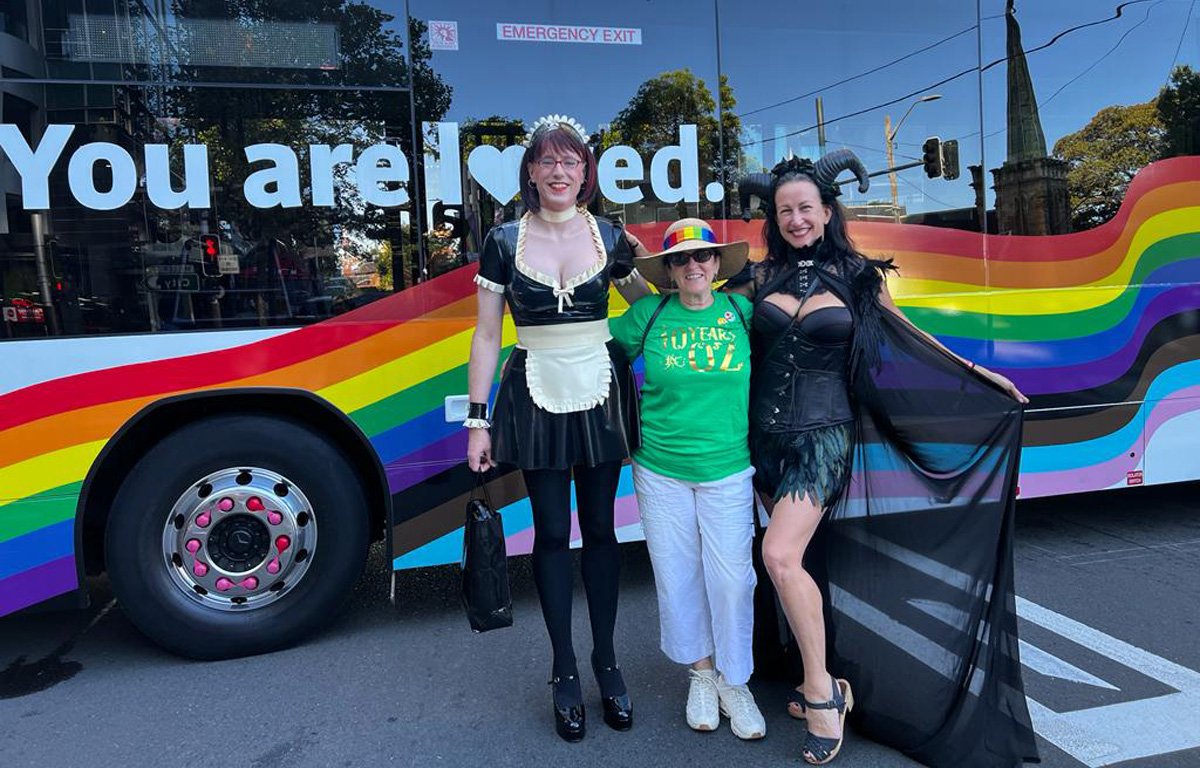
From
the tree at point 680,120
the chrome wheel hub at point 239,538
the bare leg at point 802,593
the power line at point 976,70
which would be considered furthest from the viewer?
the power line at point 976,70

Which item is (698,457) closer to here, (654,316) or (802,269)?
(654,316)

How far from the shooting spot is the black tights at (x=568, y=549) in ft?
9.75

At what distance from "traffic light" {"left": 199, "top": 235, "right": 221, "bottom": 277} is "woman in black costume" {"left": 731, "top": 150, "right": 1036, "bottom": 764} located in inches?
84.3

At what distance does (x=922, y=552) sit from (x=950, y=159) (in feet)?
7.54

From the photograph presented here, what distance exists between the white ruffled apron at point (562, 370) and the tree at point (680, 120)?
1.41m

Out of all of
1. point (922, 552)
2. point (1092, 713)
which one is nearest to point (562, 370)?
point (922, 552)

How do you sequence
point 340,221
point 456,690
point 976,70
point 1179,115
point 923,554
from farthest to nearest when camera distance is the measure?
point 1179,115, point 976,70, point 340,221, point 456,690, point 923,554

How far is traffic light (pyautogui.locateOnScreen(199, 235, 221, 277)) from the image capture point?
11.6 feet

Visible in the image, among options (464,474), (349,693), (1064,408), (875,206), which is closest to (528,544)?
(464,474)

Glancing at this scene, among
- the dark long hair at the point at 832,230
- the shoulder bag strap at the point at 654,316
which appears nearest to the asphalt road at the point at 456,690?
the shoulder bag strap at the point at 654,316

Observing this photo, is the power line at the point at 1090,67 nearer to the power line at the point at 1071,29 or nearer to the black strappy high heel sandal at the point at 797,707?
the power line at the point at 1071,29

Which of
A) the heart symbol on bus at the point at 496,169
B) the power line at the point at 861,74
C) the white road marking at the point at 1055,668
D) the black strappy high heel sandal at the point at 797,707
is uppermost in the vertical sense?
the power line at the point at 861,74

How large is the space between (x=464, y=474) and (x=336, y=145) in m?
1.53

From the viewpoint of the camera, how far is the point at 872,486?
3072mm
